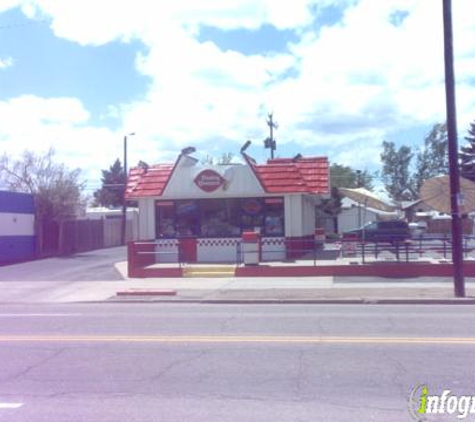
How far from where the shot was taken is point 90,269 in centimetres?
2886

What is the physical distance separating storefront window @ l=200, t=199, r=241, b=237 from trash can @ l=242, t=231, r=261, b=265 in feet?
14.6

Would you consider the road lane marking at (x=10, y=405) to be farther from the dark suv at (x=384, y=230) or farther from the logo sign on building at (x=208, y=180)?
the dark suv at (x=384, y=230)

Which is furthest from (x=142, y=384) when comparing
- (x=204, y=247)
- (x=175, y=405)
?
(x=204, y=247)

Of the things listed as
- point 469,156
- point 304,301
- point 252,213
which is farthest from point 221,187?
point 469,156

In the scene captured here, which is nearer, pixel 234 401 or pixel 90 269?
pixel 234 401

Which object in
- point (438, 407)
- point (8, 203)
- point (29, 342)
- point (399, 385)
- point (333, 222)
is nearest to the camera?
point (438, 407)

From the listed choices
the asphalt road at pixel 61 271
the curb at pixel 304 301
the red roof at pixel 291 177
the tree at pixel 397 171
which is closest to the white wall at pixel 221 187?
the red roof at pixel 291 177

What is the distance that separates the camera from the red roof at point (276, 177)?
28.3m

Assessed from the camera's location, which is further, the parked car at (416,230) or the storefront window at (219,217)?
the parked car at (416,230)

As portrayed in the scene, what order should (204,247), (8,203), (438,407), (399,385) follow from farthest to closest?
(8,203), (204,247), (399,385), (438,407)

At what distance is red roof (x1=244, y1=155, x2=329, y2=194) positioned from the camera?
92.4ft

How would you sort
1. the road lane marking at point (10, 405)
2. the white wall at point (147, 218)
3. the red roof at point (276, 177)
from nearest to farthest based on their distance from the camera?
the road lane marking at point (10, 405) < the red roof at point (276, 177) < the white wall at point (147, 218)

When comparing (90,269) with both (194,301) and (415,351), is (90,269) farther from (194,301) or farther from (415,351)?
(415,351)

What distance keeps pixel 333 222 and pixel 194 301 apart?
49226 mm
